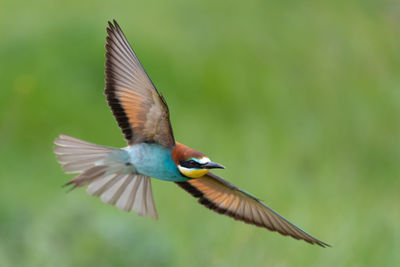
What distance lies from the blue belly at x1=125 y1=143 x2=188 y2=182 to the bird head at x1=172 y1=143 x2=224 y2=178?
3 centimetres

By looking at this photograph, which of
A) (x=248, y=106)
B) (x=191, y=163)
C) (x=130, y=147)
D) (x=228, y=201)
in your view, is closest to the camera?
(x=191, y=163)

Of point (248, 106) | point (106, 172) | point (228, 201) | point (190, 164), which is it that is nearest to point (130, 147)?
point (106, 172)

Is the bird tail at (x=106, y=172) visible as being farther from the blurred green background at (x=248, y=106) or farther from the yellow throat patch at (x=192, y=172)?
the blurred green background at (x=248, y=106)

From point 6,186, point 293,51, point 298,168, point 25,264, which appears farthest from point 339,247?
point 293,51

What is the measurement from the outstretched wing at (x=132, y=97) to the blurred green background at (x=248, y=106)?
173 centimetres

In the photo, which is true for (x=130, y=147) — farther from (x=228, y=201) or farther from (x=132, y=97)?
(x=228, y=201)

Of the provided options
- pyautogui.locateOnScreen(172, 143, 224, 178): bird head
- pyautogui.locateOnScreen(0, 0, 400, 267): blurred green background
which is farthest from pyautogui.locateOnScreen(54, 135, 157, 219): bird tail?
pyautogui.locateOnScreen(0, 0, 400, 267): blurred green background

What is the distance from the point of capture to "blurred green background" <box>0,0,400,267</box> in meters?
4.61

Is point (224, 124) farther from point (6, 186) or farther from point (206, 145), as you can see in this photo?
point (6, 186)

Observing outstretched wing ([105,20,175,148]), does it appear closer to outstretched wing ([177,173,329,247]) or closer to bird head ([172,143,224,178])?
bird head ([172,143,224,178])

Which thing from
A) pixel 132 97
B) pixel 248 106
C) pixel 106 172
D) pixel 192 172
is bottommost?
pixel 248 106

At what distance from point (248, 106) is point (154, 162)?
3926 mm

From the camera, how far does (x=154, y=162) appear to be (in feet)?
7.39

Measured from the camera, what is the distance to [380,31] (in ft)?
21.2
